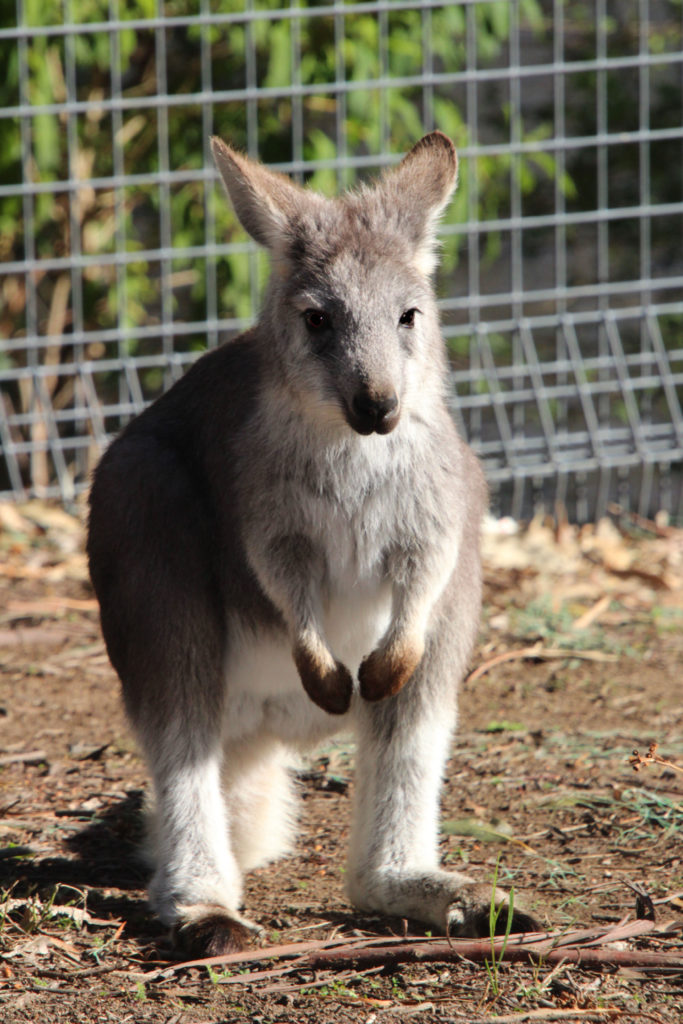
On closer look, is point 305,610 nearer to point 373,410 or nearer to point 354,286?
point 373,410

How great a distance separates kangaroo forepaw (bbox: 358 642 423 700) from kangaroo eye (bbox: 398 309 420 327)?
62 cm

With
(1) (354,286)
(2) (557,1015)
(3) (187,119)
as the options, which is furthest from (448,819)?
(3) (187,119)

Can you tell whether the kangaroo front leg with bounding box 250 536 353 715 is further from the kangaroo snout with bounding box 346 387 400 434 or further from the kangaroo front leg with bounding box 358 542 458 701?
the kangaroo snout with bounding box 346 387 400 434

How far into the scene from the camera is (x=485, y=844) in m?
3.21

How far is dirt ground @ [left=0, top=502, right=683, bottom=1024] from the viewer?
2.39 meters

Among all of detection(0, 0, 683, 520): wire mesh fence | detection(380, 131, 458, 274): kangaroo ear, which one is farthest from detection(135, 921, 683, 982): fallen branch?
detection(0, 0, 683, 520): wire mesh fence

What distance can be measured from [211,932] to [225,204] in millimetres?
3960

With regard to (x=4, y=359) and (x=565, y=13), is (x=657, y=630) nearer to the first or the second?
(x=4, y=359)

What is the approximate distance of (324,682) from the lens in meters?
2.73

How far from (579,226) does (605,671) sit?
14.2 feet

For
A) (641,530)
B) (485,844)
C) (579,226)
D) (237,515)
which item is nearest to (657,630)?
(641,530)

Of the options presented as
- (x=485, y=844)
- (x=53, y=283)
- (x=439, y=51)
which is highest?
(x=439, y=51)

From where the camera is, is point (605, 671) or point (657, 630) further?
point (657, 630)

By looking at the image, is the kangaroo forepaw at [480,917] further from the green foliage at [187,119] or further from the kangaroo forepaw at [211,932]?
the green foliage at [187,119]
